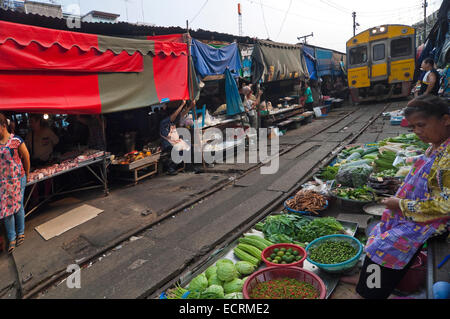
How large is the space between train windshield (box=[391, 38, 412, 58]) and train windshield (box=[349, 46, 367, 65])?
1490 millimetres

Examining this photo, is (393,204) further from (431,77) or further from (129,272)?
(431,77)

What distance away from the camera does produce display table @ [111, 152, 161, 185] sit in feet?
23.9

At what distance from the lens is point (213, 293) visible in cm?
293

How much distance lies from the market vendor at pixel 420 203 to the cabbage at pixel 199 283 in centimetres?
176

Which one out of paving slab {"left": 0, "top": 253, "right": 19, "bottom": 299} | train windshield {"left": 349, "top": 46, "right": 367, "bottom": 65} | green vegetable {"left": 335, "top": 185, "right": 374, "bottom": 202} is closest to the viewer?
paving slab {"left": 0, "top": 253, "right": 19, "bottom": 299}

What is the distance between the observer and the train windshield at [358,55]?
18.0 meters

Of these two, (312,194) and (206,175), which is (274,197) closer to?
(312,194)

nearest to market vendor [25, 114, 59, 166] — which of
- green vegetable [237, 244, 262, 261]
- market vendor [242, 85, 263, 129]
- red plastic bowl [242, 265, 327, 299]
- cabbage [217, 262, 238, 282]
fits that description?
green vegetable [237, 244, 262, 261]

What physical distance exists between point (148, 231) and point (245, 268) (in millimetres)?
2262

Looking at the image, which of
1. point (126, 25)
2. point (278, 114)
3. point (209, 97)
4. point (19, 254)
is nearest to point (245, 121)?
point (209, 97)

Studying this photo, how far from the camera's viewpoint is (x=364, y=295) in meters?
2.68

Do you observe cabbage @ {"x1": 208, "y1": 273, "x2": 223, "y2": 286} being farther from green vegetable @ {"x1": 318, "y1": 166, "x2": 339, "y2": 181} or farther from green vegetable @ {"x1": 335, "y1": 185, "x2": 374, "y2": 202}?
green vegetable @ {"x1": 318, "y1": 166, "x2": 339, "y2": 181}

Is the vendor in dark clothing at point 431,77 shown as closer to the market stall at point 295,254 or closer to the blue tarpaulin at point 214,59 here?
the market stall at point 295,254

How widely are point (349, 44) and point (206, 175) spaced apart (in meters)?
15.2
